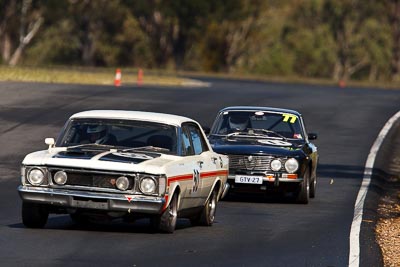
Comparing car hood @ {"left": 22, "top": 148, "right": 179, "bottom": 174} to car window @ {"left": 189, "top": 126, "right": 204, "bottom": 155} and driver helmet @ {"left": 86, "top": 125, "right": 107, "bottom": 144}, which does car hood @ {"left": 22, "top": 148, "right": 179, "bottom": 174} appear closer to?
driver helmet @ {"left": 86, "top": 125, "right": 107, "bottom": 144}

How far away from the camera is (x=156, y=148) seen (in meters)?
13.5

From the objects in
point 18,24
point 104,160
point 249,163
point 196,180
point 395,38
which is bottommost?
point 395,38

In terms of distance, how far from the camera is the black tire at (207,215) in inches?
560

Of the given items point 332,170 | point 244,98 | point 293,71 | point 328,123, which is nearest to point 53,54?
point 293,71

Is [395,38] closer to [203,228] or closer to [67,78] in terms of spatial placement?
[67,78]

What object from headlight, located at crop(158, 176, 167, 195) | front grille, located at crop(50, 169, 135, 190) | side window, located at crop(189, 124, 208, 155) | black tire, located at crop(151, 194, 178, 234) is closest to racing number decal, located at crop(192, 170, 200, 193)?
side window, located at crop(189, 124, 208, 155)

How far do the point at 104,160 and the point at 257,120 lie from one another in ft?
24.0

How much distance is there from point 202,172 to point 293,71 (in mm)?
97055

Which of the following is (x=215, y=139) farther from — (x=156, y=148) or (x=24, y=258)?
(x=24, y=258)

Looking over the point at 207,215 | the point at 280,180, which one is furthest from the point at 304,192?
the point at 207,215

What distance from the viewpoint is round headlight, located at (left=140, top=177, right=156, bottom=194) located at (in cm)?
1249

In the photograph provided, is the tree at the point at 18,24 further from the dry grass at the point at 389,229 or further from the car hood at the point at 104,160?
the car hood at the point at 104,160

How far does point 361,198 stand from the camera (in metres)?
19.3

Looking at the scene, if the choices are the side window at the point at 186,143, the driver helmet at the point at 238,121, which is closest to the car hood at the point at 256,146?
the driver helmet at the point at 238,121
